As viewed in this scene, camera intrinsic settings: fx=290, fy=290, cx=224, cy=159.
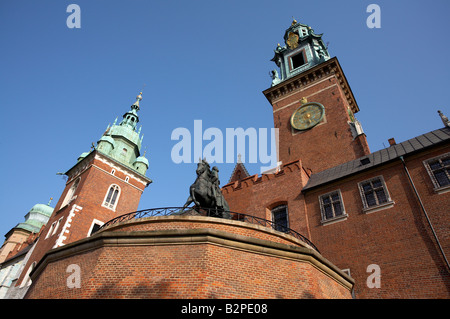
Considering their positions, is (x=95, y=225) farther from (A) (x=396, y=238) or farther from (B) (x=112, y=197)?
(A) (x=396, y=238)

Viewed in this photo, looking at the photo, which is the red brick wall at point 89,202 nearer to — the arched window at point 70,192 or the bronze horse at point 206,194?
the arched window at point 70,192

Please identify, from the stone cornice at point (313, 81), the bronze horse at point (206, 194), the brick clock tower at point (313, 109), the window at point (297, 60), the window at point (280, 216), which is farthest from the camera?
the window at point (297, 60)

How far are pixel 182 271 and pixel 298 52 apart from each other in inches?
1490

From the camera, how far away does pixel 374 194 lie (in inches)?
687

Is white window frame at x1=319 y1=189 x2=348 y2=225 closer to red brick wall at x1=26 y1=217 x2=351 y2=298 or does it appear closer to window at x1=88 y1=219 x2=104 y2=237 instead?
red brick wall at x1=26 y1=217 x2=351 y2=298

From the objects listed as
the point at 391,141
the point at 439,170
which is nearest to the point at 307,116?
the point at 391,141

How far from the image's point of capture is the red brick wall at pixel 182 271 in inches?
379

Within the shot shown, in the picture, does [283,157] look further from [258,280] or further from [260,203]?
[258,280]

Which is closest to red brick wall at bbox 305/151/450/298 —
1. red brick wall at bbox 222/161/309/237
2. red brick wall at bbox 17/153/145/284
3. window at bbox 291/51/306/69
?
red brick wall at bbox 222/161/309/237

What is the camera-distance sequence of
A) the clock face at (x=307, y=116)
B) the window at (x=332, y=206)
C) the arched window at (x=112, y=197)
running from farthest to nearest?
the arched window at (x=112, y=197)
the clock face at (x=307, y=116)
the window at (x=332, y=206)

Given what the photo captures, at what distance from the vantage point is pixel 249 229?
1211cm

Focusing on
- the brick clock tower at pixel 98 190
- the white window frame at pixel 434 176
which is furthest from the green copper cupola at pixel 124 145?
the white window frame at pixel 434 176

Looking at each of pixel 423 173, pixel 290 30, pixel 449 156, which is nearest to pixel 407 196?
pixel 423 173

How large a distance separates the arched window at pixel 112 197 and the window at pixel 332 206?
2483cm
